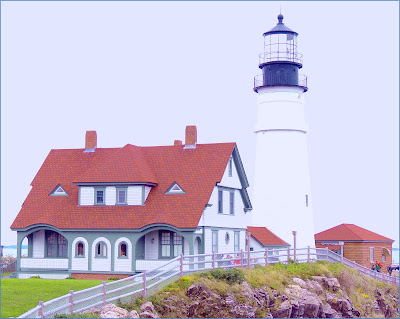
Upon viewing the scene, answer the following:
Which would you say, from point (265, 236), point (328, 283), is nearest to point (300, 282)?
point (328, 283)

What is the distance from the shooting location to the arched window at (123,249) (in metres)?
35.1

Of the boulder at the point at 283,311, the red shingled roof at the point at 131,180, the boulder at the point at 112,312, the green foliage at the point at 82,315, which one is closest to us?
the green foliage at the point at 82,315

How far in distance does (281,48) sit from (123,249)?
16.8 m

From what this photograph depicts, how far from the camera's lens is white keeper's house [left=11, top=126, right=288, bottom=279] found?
34.8 meters

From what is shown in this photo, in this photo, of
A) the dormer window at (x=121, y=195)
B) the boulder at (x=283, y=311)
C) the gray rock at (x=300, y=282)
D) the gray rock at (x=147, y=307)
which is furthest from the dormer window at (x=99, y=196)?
the gray rock at (x=147, y=307)

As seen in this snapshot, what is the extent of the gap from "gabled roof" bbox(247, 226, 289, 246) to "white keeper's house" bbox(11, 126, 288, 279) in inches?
65.9

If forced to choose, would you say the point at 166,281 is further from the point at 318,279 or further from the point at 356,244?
the point at 356,244

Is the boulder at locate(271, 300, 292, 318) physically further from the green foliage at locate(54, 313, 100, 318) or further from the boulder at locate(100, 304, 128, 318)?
the green foliage at locate(54, 313, 100, 318)

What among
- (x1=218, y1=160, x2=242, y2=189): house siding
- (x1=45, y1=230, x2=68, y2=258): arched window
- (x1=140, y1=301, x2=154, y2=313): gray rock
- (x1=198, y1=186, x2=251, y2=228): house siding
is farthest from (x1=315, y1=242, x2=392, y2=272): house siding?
(x1=140, y1=301, x2=154, y2=313): gray rock

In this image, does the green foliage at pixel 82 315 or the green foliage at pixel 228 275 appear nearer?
the green foliage at pixel 82 315

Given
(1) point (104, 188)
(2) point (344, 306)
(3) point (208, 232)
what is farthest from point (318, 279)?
(1) point (104, 188)

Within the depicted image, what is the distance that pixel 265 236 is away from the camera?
41.6 metres

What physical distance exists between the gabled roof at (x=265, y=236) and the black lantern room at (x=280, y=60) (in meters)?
8.86

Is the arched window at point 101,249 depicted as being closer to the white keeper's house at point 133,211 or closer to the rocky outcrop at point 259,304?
the white keeper's house at point 133,211
